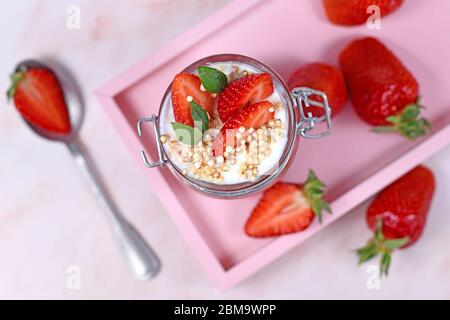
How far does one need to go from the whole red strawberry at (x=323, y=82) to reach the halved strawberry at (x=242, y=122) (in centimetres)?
21

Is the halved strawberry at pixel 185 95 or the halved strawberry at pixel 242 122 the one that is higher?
the halved strawberry at pixel 185 95

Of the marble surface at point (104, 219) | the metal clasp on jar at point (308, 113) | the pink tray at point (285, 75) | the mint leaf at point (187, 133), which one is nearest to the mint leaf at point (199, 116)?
the mint leaf at point (187, 133)

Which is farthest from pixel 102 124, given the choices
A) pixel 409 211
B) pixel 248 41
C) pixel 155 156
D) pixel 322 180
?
pixel 409 211

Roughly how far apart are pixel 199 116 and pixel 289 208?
299 mm

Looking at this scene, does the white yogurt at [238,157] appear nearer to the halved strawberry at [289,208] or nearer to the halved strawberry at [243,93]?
the halved strawberry at [243,93]

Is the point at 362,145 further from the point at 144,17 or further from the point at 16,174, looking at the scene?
the point at 16,174

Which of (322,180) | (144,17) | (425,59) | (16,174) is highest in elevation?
(144,17)

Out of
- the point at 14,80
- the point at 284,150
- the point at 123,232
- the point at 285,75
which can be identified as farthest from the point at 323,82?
the point at 14,80

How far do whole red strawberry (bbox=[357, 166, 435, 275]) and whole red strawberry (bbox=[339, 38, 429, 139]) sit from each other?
0.09m

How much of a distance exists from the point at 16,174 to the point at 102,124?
194mm

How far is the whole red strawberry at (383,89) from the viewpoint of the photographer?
928mm

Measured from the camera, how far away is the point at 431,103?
3.20ft

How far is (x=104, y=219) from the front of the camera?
108 cm

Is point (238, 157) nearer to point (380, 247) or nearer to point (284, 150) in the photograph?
point (284, 150)
